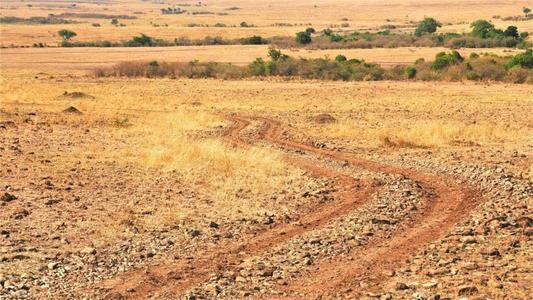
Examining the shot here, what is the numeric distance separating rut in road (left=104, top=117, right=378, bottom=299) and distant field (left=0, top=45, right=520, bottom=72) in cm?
5223

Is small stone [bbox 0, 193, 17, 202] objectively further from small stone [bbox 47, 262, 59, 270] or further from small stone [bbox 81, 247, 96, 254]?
small stone [bbox 47, 262, 59, 270]

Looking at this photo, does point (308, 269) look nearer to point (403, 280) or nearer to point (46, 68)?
point (403, 280)

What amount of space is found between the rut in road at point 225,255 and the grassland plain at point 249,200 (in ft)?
0.13

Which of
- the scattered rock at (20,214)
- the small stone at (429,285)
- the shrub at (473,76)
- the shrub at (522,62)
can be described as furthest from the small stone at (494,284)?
the shrub at (522,62)

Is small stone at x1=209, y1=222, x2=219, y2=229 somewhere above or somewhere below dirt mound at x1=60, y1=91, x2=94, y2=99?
above

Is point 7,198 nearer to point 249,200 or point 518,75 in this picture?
point 249,200

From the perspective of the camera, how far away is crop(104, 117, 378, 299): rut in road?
11.6 m

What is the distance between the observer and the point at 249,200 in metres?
17.4

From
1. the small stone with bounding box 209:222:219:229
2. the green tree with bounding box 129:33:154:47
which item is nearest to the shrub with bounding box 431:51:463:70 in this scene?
the small stone with bounding box 209:222:219:229

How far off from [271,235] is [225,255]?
4.78ft

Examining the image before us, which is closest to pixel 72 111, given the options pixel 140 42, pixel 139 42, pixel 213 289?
pixel 213 289

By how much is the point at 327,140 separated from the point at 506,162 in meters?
7.02

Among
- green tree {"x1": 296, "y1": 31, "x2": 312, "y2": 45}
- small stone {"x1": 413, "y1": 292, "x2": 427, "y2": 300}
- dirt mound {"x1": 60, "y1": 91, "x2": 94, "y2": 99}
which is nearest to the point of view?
small stone {"x1": 413, "y1": 292, "x2": 427, "y2": 300}

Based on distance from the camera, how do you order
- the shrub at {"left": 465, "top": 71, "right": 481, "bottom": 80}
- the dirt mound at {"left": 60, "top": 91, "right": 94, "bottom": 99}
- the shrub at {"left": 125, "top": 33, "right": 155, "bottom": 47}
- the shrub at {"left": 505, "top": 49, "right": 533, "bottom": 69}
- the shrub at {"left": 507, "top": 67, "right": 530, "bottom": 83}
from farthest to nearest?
the shrub at {"left": 125, "top": 33, "right": 155, "bottom": 47}
the shrub at {"left": 505, "top": 49, "right": 533, "bottom": 69}
the shrub at {"left": 465, "top": 71, "right": 481, "bottom": 80}
the shrub at {"left": 507, "top": 67, "right": 530, "bottom": 83}
the dirt mound at {"left": 60, "top": 91, "right": 94, "bottom": 99}
